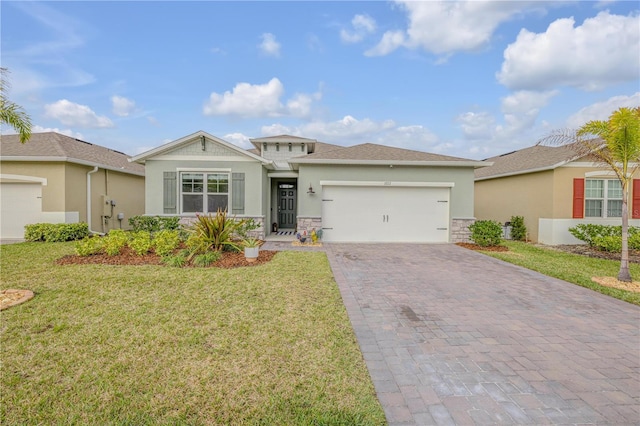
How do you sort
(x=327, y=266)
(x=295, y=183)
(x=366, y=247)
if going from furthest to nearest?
(x=295, y=183) → (x=366, y=247) → (x=327, y=266)

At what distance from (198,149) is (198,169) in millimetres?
782

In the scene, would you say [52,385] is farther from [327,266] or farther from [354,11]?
[354,11]

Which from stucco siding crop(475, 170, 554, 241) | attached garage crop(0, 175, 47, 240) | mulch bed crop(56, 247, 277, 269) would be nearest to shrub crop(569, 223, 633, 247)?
stucco siding crop(475, 170, 554, 241)

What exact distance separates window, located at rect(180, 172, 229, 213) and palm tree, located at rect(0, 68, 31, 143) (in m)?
6.04

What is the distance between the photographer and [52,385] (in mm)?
2686

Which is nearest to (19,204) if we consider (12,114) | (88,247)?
(88,247)

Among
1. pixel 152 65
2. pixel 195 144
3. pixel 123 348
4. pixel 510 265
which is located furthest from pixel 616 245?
pixel 152 65

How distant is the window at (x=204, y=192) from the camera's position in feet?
39.0

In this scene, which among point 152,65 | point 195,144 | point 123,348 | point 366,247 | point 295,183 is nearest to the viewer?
point 123,348

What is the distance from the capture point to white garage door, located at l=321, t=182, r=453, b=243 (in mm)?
11820

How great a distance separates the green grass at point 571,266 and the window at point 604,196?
342 centimetres

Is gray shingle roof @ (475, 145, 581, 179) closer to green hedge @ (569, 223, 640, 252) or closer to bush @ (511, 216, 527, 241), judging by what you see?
bush @ (511, 216, 527, 241)

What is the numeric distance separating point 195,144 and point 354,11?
7.58 metres

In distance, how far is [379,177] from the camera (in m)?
11.7
